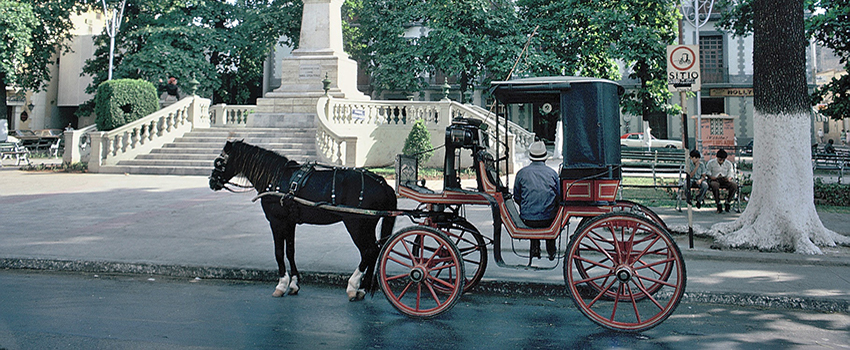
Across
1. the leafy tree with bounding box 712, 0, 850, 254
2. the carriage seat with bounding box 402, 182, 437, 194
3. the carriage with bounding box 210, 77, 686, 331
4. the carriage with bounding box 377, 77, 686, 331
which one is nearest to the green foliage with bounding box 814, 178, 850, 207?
the leafy tree with bounding box 712, 0, 850, 254

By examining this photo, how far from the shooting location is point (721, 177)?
11.9m

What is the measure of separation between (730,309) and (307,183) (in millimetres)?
4301

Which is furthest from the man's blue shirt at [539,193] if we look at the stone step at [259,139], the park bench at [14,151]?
the park bench at [14,151]

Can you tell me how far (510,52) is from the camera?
2959 centimetres

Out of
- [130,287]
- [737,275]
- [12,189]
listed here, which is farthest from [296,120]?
[737,275]

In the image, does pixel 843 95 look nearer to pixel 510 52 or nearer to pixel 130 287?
pixel 510 52

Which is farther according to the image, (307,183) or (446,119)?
(446,119)

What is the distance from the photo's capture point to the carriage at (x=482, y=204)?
198 inches

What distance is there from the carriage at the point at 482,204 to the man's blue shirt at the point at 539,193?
0.10 meters

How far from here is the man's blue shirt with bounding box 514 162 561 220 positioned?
552 centimetres

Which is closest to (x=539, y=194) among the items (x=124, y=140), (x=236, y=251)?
(x=236, y=251)

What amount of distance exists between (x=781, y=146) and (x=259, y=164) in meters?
6.83

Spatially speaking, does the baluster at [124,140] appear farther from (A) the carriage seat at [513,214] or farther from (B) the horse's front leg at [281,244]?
(A) the carriage seat at [513,214]

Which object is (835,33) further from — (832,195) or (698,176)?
(698,176)
